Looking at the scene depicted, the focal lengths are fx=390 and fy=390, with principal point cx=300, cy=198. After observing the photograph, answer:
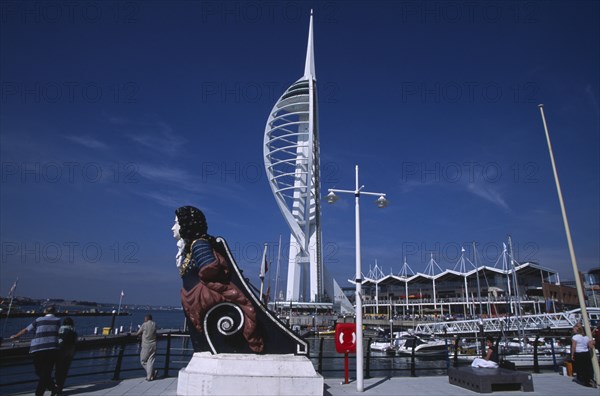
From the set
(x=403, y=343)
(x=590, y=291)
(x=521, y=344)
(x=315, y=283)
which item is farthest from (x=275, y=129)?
(x=590, y=291)

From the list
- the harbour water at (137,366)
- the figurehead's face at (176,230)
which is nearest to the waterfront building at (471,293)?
the harbour water at (137,366)

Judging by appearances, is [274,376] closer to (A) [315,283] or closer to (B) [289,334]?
(B) [289,334]

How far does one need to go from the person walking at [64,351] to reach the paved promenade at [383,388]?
0.30m

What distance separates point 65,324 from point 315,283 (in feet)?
187

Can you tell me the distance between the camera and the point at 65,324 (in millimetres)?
8172

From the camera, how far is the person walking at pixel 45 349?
22.8ft

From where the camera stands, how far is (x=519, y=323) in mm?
39375

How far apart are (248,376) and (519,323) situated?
41.3 metres

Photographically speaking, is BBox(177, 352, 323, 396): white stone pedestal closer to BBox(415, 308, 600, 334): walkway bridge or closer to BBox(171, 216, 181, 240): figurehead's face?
BBox(171, 216, 181, 240): figurehead's face

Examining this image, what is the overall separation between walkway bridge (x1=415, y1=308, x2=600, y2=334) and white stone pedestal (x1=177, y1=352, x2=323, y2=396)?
116ft

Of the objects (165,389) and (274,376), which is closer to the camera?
(274,376)

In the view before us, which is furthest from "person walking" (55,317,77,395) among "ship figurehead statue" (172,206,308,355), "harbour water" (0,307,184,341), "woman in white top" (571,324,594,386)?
"harbour water" (0,307,184,341)

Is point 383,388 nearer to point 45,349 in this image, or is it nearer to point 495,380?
point 495,380

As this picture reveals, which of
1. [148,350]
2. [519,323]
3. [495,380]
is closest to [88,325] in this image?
[519,323]
